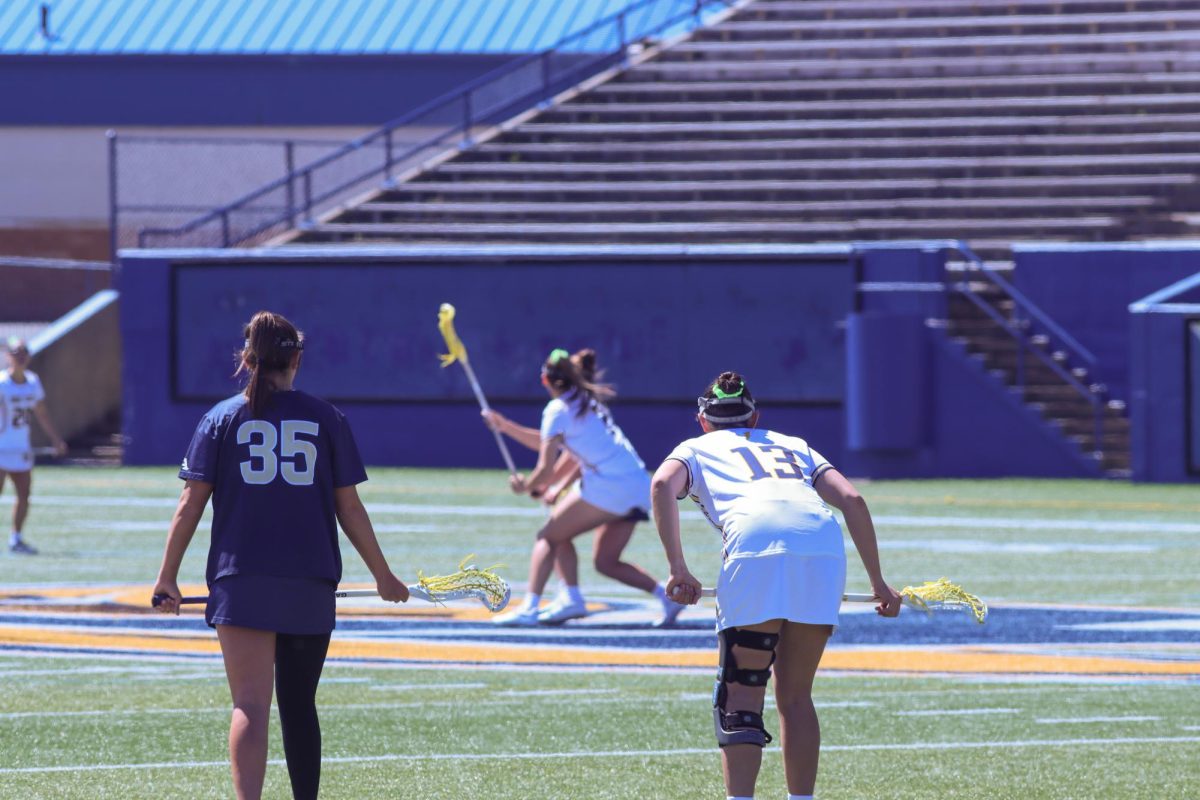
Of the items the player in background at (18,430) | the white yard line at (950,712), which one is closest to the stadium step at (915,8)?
the player in background at (18,430)

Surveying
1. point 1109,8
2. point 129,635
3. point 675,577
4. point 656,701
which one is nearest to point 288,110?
point 1109,8

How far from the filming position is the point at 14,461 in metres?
19.4

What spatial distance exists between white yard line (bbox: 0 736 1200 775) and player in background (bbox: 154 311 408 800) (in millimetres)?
2130

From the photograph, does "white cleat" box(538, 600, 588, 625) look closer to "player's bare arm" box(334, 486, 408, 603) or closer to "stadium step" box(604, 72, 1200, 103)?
"player's bare arm" box(334, 486, 408, 603)

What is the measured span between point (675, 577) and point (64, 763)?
310 cm

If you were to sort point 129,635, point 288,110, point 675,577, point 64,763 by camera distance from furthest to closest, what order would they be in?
point 288,110, point 129,635, point 64,763, point 675,577

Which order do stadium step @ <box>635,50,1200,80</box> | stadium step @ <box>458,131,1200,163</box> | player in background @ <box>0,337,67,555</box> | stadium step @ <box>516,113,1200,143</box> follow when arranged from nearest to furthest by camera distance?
player in background @ <box>0,337,67,555</box> → stadium step @ <box>458,131,1200,163</box> → stadium step @ <box>516,113,1200,143</box> → stadium step @ <box>635,50,1200,80</box>

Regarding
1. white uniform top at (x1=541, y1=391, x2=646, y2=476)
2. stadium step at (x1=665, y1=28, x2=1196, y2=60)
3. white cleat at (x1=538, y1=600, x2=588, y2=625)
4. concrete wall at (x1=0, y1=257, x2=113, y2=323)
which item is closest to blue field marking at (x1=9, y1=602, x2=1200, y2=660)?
white cleat at (x1=538, y1=600, x2=588, y2=625)

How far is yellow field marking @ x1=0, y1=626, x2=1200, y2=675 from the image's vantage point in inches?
470

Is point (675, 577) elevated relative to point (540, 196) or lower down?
lower down

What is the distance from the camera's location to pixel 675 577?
7.14 metres

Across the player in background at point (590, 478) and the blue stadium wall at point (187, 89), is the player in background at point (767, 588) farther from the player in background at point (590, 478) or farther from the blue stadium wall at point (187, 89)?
the blue stadium wall at point (187, 89)

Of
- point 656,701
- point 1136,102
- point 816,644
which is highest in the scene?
point 1136,102

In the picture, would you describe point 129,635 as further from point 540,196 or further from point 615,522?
point 540,196
